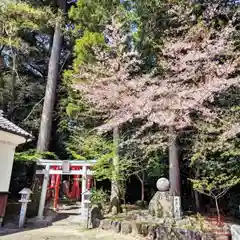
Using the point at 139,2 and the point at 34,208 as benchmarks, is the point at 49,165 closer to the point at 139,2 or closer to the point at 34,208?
the point at 34,208

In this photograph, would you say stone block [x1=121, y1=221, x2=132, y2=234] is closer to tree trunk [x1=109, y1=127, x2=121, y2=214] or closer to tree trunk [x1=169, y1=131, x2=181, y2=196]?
tree trunk [x1=109, y1=127, x2=121, y2=214]

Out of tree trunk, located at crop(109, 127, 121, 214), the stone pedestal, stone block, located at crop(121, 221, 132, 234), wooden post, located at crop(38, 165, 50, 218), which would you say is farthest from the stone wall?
wooden post, located at crop(38, 165, 50, 218)

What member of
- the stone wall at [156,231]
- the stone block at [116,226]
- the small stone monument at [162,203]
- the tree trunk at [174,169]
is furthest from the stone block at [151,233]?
the tree trunk at [174,169]

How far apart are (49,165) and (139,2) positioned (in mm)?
6828

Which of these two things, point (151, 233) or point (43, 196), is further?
point (43, 196)

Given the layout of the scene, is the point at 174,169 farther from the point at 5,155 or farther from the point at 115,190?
the point at 5,155

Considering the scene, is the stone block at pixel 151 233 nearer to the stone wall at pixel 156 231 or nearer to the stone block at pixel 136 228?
the stone wall at pixel 156 231

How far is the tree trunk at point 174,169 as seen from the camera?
7684 millimetres

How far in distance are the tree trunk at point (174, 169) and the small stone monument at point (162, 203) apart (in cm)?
60

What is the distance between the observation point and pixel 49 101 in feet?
35.1

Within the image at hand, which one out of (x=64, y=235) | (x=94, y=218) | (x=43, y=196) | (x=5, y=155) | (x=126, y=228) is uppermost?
(x=5, y=155)

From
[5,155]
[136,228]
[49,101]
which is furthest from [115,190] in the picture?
[49,101]

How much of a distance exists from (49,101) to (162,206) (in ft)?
22.3

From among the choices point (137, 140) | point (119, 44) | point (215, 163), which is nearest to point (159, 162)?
point (137, 140)
